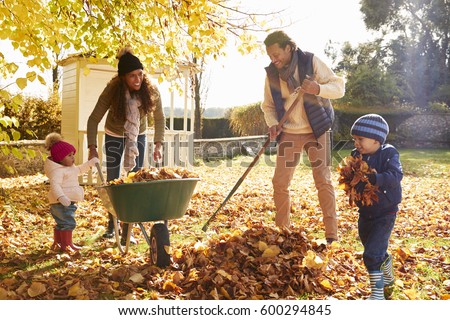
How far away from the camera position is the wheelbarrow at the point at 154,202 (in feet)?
10.6

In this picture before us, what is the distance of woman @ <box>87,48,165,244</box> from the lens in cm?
412

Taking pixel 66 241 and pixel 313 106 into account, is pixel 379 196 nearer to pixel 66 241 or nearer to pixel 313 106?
pixel 313 106

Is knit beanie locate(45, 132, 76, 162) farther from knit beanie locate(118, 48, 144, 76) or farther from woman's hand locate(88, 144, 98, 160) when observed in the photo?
knit beanie locate(118, 48, 144, 76)

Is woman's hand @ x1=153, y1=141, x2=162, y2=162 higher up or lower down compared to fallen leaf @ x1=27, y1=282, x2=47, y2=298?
higher up

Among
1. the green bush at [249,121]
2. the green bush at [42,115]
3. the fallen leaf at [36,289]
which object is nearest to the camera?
the fallen leaf at [36,289]

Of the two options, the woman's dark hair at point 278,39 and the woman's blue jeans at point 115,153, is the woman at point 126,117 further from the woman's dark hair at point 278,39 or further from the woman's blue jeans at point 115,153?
the woman's dark hair at point 278,39

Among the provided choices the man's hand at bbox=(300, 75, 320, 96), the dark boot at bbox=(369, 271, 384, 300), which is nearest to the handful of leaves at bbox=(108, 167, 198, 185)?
the man's hand at bbox=(300, 75, 320, 96)

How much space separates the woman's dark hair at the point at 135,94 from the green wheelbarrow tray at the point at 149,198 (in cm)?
98

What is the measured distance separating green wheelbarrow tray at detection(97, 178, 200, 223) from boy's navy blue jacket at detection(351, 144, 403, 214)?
1185 millimetres

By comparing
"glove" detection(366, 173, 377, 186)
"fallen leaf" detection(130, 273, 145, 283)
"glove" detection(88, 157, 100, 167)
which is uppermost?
"glove" detection(88, 157, 100, 167)

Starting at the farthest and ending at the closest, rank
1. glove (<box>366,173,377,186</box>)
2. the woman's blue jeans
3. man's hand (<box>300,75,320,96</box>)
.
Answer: the woman's blue jeans → man's hand (<box>300,75,320,96</box>) → glove (<box>366,173,377,186</box>)

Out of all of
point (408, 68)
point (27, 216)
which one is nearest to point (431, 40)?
point (408, 68)

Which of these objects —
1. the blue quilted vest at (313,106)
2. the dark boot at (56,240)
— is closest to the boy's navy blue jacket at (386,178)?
the blue quilted vest at (313,106)

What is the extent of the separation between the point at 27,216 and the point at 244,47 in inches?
124
